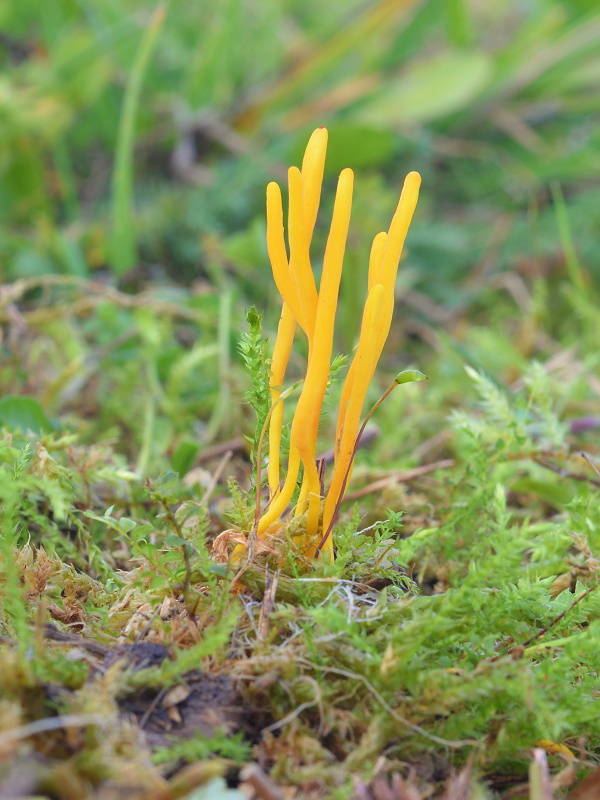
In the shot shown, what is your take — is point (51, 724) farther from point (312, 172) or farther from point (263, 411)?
point (312, 172)

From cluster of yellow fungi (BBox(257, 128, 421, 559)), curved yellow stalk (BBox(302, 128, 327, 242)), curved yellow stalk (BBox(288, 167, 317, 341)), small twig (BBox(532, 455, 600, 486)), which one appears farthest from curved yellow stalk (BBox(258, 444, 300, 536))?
small twig (BBox(532, 455, 600, 486))

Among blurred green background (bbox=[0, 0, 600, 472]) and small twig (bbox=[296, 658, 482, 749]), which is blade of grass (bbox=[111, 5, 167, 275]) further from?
small twig (bbox=[296, 658, 482, 749])

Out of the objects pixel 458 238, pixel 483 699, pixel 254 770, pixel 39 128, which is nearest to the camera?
pixel 254 770

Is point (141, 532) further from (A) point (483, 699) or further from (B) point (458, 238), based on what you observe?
(B) point (458, 238)

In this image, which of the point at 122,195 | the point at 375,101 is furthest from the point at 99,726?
the point at 375,101

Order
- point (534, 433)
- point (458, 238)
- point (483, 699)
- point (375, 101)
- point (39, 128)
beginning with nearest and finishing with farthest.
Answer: point (483, 699) → point (534, 433) → point (39, 128) → point (458, 238) → point (375, 101)

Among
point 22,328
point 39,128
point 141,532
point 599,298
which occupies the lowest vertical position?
point 599,298

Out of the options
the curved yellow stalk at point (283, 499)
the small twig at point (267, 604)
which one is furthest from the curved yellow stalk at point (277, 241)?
the small twig at point (267, 604)

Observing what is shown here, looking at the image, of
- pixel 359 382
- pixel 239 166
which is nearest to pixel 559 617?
pixel 359 382
